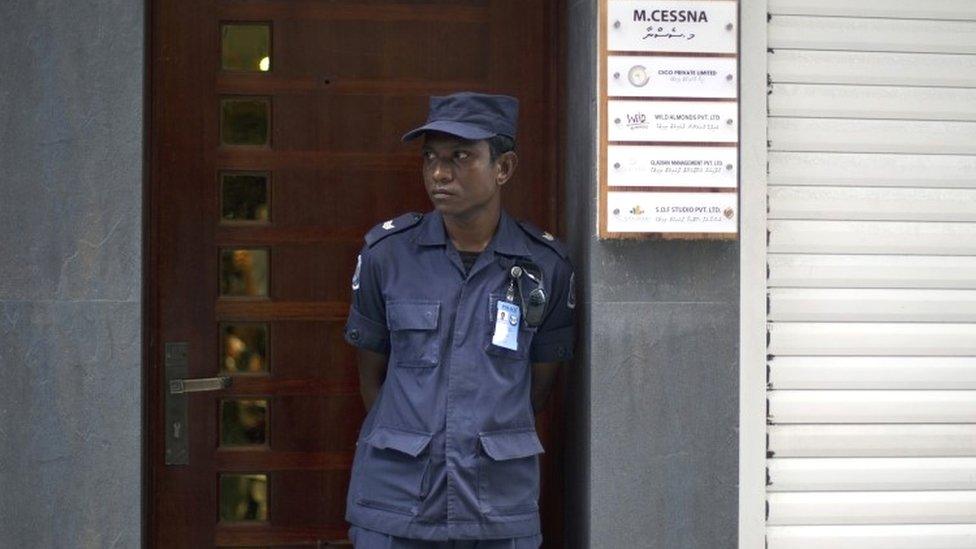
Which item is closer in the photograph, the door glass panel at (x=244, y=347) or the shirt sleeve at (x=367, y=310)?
the shirt sleeve at (x=367, y=310)

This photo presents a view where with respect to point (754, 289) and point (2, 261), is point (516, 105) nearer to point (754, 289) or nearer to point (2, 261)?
point (754, 289)

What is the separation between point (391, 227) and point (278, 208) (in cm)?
63

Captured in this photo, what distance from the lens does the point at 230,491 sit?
5.09 m

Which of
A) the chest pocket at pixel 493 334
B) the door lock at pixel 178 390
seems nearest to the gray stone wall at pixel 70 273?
the door lock at pixel 178 390

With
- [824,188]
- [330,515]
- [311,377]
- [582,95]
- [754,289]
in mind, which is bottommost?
[330,515]

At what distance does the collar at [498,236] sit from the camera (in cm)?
459

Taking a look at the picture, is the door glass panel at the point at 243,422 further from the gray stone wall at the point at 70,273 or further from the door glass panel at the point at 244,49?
the door glass panel at the point at 244,49

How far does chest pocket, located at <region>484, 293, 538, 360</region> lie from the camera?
176 inches

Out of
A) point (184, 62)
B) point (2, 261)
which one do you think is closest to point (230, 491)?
point (2, 261)

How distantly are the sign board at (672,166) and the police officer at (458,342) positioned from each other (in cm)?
36

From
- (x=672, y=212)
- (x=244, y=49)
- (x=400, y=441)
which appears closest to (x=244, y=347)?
(x=400, y=441)

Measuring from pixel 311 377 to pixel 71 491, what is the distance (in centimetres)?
100

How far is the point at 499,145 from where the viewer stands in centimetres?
456

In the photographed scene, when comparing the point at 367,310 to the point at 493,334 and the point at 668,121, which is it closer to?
the point at 493,334
